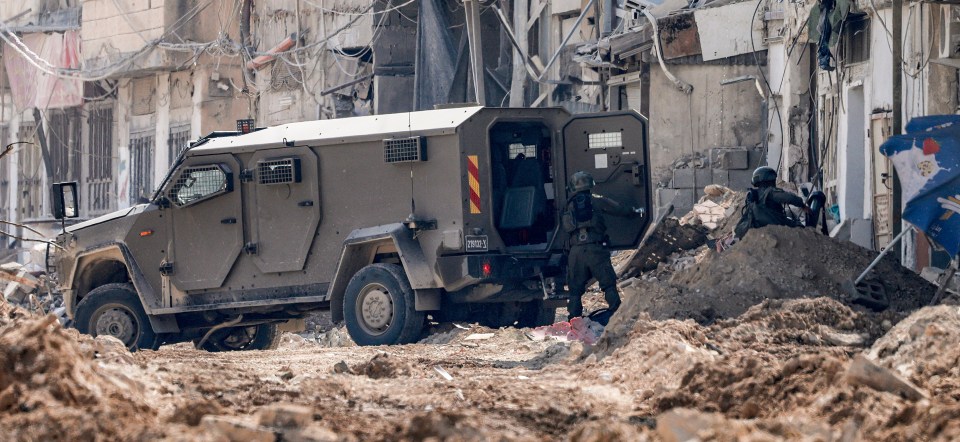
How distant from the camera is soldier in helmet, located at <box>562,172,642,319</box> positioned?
12.4 m

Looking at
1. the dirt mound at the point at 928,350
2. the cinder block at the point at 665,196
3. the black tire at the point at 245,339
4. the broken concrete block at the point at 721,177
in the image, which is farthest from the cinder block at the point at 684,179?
the dirt mound at the point at 928,350

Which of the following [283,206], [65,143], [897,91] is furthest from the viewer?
[65,143]

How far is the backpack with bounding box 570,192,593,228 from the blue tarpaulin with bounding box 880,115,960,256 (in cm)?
240

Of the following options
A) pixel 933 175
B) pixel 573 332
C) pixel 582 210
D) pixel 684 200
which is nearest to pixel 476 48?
pixel 684 200

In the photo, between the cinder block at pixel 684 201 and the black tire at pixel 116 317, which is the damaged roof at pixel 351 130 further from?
the cinder block at pixel 684 201

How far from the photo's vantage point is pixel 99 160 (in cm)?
3178

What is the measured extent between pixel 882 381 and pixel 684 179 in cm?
1278

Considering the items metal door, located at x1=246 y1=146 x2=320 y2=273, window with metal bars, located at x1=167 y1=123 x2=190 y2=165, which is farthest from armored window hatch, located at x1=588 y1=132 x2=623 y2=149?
window with metal bars, located at x1=167 y1=123 x2=190 y2=165

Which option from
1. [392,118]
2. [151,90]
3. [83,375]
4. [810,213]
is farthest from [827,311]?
[151,90]

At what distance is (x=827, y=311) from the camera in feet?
34.4

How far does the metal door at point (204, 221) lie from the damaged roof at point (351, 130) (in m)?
0.18

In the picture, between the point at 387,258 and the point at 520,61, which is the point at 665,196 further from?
the point at 387,258

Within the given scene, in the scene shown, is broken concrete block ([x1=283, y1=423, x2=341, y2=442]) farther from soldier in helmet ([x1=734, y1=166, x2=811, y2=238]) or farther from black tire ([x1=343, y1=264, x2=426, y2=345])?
soldier in helmet ([x1=734, y1=166, x2=811, y2=238])

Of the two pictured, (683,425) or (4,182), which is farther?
(4,182)
